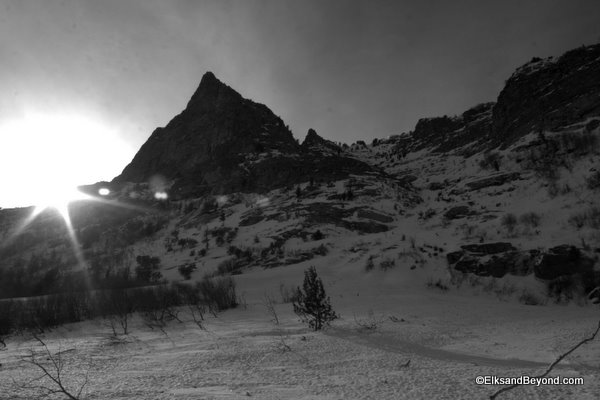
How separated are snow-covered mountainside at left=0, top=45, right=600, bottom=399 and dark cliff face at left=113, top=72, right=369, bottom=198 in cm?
50

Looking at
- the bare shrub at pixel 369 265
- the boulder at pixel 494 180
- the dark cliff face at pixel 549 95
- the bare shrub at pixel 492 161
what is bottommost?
the bare shrub at pixel 369 265

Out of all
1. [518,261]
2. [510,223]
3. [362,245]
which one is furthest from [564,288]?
[362,245]

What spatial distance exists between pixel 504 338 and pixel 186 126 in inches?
3491

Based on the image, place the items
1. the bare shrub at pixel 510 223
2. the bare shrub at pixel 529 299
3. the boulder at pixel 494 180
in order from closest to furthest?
the bare shrub at pixel 529 299 < the bare shrub at pixel 510 223 < the boulder at pixel 494 180

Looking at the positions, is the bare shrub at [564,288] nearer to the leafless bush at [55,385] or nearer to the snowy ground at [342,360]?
the snowy ground at [342,360]

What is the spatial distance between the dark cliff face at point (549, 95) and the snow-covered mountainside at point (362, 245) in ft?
1.11

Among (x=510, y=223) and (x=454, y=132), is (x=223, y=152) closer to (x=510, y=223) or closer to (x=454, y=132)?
(x=454, y=132)

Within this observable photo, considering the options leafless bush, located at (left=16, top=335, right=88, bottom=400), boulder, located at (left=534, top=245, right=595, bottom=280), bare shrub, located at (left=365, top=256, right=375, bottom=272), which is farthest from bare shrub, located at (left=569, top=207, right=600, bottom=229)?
leafless bush, located at (left=16, top=335, right=88, bottom=400)

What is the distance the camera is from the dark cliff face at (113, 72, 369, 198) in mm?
57656

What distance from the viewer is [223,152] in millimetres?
71688

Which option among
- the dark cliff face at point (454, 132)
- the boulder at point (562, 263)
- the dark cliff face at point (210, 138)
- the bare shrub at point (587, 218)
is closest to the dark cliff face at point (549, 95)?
the dark cliff face at point (454, 132)

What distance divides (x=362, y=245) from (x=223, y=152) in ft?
174

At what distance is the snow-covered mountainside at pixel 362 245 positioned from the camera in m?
4.30

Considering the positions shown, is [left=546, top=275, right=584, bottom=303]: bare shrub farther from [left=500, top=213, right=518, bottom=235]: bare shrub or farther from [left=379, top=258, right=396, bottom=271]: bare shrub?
[left=379, top=258, right=396, bottom=271]: bare shrub
